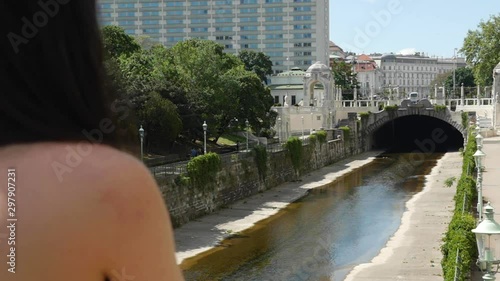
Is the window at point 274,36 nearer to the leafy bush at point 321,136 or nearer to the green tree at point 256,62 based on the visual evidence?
the green tree at point 256,62

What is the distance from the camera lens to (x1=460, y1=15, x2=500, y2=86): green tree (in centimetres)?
8512

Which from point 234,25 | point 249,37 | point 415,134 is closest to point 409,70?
point 249,37

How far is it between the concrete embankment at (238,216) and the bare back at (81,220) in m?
21.5

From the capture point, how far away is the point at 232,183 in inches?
1633

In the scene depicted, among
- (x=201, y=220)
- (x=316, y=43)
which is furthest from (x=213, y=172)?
(x=316, y=43)

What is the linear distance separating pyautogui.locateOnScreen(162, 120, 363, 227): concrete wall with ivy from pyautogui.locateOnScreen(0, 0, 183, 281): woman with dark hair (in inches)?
1164

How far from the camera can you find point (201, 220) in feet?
116

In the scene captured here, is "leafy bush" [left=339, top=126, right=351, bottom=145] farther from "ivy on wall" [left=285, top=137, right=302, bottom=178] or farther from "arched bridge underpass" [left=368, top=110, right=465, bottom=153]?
"ivy on wall" [left=285, top=137, right=302, bottom=178]

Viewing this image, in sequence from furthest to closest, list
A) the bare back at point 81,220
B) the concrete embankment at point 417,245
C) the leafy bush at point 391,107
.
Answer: the leafy bush at point 391,107
the concrete embankment at point 417,245
the bare back at point 81,220

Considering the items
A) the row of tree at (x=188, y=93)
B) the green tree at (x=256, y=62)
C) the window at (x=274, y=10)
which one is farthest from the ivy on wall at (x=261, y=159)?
the window at (x=274, y=10)

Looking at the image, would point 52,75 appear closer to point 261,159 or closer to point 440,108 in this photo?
point 261,159

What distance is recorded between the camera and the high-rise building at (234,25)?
388ft

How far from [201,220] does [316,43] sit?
86544 mm

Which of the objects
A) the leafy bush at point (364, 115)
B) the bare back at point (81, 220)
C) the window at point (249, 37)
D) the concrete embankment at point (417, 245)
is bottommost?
the concrete embankment at point (417, 245)
